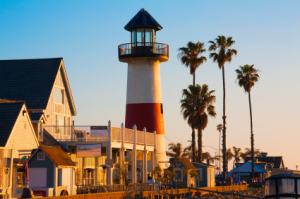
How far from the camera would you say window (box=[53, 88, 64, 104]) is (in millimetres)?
40519

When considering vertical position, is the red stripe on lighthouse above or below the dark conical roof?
below

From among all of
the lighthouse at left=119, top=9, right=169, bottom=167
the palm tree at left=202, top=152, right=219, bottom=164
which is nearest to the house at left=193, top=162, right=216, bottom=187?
the lighthouse at left=119, top=9, right=169, bottom=167

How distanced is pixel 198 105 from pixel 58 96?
1111 inches

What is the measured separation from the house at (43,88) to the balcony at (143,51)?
782 centimetres

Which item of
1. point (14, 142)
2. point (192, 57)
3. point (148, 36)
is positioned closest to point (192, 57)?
point (192, 57)

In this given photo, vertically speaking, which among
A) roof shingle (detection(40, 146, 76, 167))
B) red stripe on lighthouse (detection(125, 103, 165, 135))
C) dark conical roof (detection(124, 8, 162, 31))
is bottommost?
roof shingle (detection(40, 146, 76, 167))

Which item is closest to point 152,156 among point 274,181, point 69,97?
point 69,97

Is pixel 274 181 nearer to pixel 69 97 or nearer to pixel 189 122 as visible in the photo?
pixel 69 97

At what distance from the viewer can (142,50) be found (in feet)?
158

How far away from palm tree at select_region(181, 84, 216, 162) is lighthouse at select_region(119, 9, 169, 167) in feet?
56.9

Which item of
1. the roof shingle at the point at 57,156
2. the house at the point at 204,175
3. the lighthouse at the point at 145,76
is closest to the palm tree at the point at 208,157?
the house at the point at 204,175

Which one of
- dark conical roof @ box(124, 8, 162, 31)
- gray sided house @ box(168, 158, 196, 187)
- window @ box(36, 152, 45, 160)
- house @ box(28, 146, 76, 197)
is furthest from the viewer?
gray sided house @ box(168, 158, 196, 187)

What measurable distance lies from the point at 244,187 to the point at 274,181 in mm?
40329

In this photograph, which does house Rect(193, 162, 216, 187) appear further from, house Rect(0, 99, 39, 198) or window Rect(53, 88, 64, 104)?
house Rect(0, 99, 39, 198)
